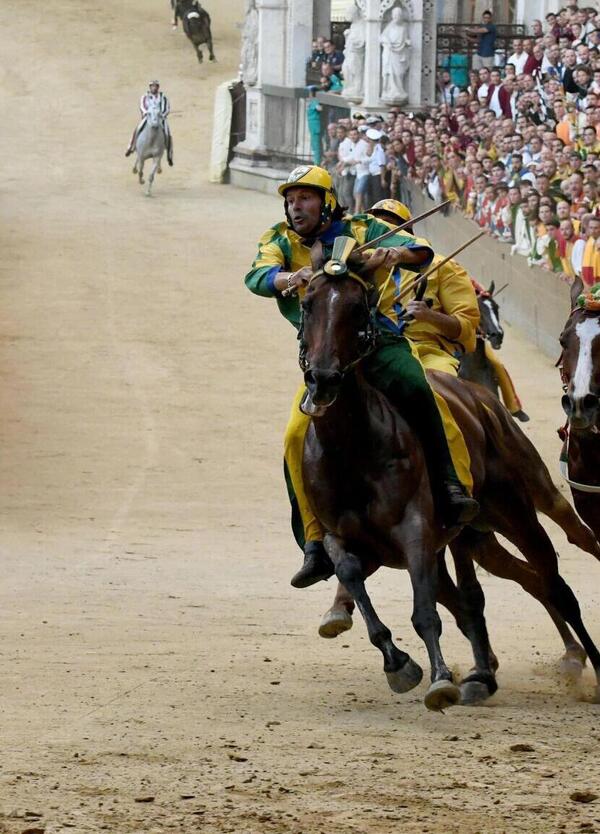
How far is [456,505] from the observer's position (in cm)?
846

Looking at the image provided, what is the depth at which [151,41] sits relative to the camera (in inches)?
1969

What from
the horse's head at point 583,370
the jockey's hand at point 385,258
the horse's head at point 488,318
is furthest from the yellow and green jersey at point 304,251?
the horse's head at point 488,318

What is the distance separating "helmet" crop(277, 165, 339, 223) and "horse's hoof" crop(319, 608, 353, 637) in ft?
6.06

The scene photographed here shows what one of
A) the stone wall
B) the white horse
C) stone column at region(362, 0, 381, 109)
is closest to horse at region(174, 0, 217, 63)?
the white horse

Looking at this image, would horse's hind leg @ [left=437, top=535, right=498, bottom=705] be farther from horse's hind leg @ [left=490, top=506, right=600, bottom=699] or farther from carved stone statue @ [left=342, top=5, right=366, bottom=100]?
carved stone statue @ [left=342, top=5, right=366, bottom=100]

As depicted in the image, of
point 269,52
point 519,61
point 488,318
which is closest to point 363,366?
point 488,318

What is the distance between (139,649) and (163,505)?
632cm

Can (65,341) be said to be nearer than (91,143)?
Yes

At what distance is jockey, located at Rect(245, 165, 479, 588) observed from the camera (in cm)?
843

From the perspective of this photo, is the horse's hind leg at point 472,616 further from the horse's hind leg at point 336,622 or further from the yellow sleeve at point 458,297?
the yellow sleeve at point 458,297

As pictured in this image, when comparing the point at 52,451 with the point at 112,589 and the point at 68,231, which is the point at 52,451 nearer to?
the point at 112,589

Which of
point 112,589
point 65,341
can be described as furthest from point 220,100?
point 112,589

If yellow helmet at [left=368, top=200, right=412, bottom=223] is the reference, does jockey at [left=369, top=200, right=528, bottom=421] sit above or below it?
below

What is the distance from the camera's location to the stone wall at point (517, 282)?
72.4ft
